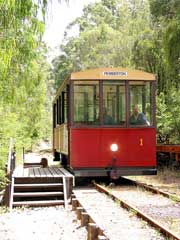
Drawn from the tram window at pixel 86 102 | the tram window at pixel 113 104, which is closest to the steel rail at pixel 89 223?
the tram window at pixel 86 102

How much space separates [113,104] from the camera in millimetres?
12773

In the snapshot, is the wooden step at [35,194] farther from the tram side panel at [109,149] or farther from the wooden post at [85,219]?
the wooden post at [85,219]

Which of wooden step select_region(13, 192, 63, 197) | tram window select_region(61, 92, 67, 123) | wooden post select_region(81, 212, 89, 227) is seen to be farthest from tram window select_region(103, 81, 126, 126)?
wooden post select_region(81, 212, 89, 227)

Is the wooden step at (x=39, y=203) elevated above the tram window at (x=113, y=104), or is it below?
below

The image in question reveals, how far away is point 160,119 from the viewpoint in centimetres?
2002

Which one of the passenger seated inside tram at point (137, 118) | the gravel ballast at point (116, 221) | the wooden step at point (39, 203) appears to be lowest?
the wooden step at point (39, 203)

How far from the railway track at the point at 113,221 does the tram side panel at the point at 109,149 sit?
212 cm

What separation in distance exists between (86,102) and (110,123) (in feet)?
2.60

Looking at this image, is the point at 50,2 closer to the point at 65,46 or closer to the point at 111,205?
the point at 111,205

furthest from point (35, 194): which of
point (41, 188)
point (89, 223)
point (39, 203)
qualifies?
point (89, 223)

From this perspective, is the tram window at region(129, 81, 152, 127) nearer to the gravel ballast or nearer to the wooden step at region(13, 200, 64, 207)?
the gravel ballast

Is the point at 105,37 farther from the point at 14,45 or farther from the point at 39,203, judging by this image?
the point at 14,45

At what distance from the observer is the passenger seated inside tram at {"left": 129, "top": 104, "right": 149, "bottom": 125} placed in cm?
1280

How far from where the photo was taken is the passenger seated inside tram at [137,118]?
1280 cm
